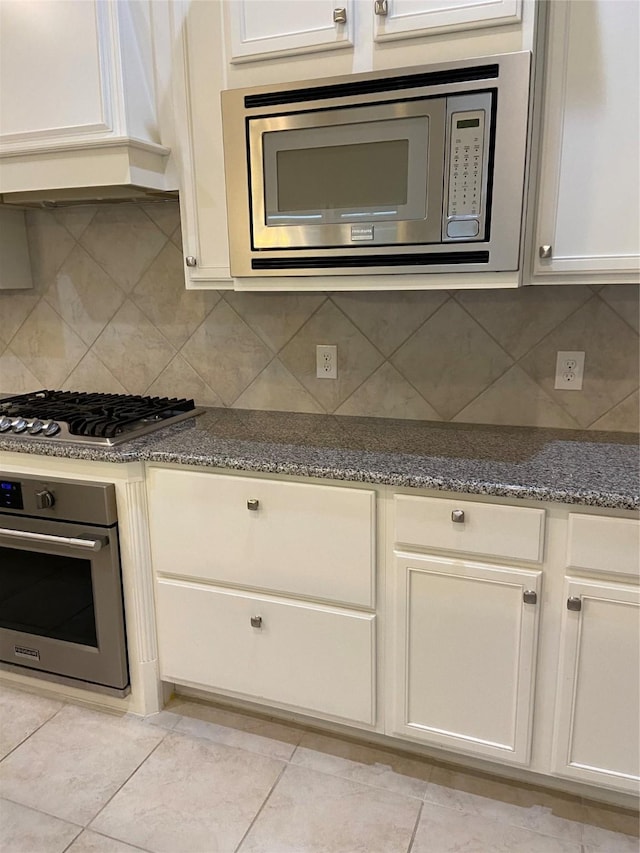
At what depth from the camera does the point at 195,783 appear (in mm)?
1696

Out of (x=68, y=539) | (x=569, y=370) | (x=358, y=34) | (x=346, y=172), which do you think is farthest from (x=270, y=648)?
(x=358, y=34)

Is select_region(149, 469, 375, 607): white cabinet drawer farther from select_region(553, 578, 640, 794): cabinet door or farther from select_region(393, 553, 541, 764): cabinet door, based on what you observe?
select_region(553, 578, 640, 794): cabinet door

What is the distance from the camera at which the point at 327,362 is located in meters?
2.12

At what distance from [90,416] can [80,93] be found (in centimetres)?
91

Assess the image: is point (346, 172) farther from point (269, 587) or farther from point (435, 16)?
point (269, 587)

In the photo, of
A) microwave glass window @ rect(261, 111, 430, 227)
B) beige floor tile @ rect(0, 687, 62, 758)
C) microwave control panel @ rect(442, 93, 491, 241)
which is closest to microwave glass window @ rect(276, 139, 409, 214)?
microwave glass window @ rect(261, 111, 430, 227)

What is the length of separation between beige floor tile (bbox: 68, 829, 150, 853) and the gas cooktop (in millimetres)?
970

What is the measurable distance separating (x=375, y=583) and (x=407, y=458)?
33 cm

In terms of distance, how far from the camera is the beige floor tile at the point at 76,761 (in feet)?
5.41

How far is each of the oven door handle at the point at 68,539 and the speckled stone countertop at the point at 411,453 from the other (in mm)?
234

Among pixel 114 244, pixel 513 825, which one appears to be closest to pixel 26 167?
pixel 114 244

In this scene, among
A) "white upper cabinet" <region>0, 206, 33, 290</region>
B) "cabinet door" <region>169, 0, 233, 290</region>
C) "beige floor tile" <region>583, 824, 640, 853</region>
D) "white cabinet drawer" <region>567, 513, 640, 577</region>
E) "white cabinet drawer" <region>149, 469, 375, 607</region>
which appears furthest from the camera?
"white upper cabinet" <region>0, 206, 33, 290</region>

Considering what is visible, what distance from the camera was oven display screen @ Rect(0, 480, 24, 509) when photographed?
6.11 ft

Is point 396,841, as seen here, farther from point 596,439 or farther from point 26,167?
point 26,167
